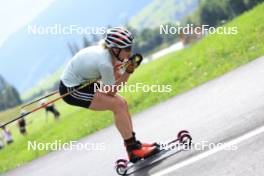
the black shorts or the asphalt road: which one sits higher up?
the black shorts

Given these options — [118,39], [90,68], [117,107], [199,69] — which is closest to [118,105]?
[117,107]

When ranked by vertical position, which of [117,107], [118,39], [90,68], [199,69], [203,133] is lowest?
[203,133]

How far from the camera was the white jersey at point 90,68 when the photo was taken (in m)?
6.10

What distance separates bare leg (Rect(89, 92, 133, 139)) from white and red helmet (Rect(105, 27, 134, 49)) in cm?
73

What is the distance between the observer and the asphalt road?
18.3ft

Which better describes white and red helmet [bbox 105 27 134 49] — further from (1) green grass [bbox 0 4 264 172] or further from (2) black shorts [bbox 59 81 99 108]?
(1) green grass [bbox 0 4 264 172]

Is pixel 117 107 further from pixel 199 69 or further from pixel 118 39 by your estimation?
pixel 199 69

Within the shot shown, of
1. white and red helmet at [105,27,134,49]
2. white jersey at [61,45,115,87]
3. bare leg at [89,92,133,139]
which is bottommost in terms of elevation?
bare leg at [89,92,133,139]

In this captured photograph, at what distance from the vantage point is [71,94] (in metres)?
6.69

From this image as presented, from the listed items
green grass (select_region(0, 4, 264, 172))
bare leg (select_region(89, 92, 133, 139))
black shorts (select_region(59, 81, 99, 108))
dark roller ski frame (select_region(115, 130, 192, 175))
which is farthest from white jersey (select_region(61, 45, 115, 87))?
green grass (select_region(0, 4, 264, 172))

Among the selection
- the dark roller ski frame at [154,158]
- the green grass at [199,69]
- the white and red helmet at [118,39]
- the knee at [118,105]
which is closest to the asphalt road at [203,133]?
Result: the dark roller ski frame at [154,158]

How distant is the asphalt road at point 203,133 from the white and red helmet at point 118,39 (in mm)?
1661

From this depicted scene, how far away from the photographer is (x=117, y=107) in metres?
6.46

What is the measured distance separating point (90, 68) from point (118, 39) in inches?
21.6
